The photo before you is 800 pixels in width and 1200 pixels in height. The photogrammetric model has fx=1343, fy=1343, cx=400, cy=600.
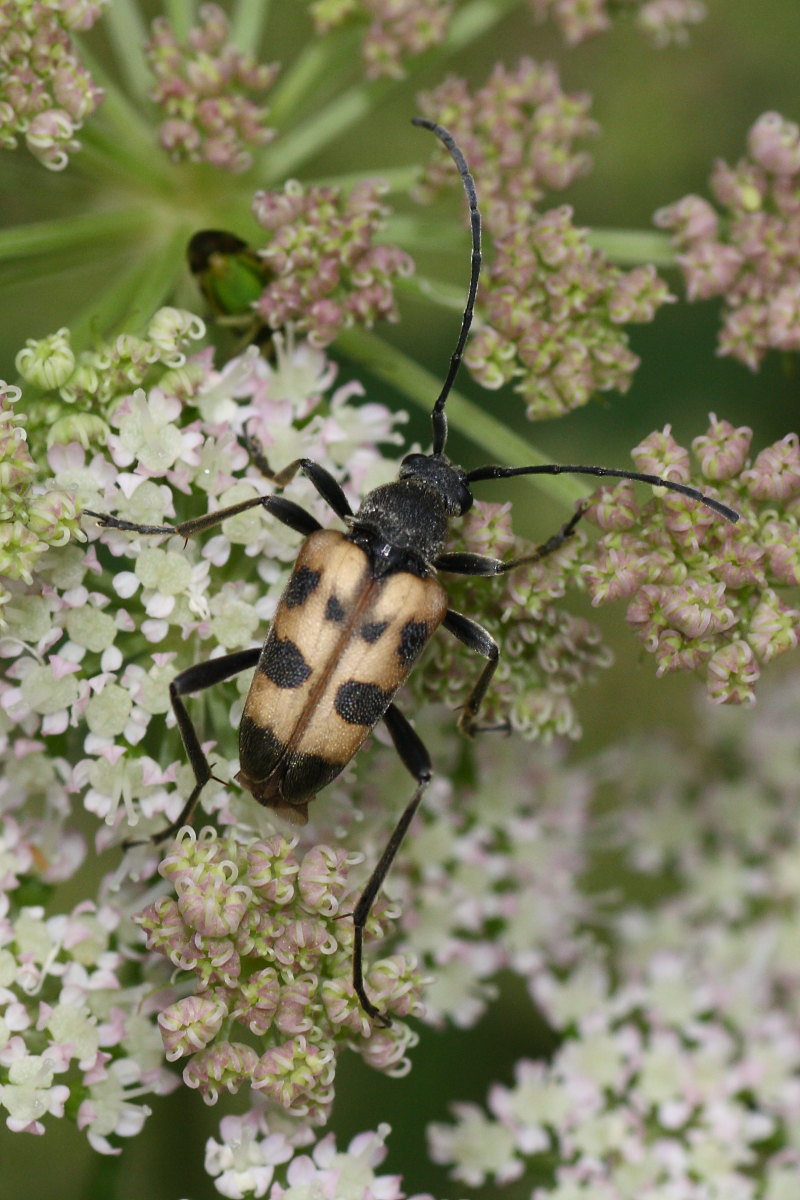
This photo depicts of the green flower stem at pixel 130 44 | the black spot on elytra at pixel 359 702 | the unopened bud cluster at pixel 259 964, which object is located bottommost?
the unopened bud cluster at pixel 259 964

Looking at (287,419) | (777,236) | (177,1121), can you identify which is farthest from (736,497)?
(177,1121)

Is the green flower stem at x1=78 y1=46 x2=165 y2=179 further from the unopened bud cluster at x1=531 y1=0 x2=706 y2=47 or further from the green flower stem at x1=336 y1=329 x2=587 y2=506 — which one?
the unopened bud cluster at x1=531 y1=0 x2=706 y2=47

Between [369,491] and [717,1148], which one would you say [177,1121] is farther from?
[369,491]

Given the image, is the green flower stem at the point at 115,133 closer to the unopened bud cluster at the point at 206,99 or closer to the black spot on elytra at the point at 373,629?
the unopened bud cluster at the point at 206,99

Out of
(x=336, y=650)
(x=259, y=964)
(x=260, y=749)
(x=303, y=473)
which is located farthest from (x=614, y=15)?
(x=259, y=964)

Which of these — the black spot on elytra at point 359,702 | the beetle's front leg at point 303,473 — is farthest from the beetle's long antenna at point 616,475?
the black spot on elytra at point 359,702

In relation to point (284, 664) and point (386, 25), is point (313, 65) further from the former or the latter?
point (284, 664)
